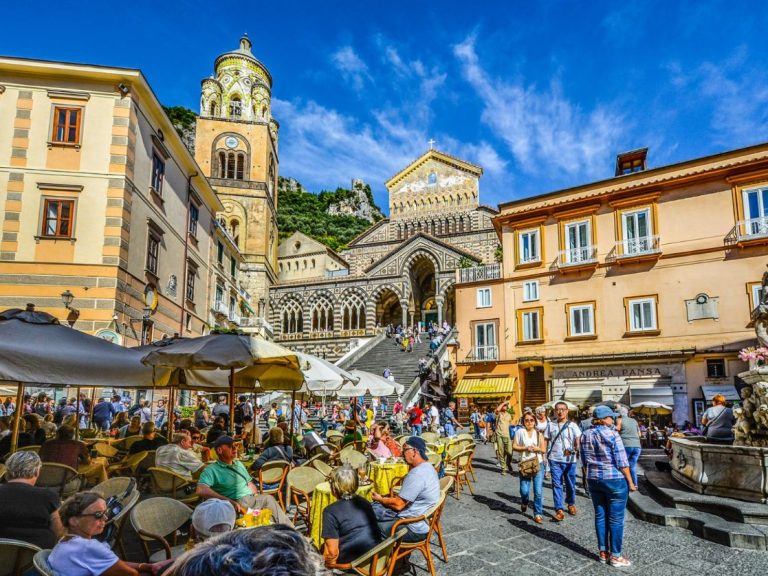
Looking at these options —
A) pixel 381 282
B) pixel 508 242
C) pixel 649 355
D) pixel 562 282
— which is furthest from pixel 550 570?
pixel 381 282

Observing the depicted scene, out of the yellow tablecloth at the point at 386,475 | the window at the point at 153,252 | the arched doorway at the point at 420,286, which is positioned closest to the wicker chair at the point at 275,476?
the yellow tablecloth at the point at 386,475

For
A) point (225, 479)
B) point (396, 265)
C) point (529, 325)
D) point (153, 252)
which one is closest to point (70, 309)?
point (153, 252)

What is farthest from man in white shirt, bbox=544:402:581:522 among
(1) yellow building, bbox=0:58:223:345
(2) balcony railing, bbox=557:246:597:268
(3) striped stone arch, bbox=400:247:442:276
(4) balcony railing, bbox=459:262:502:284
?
(3) striped stone arch, bbox=400:247:442:276

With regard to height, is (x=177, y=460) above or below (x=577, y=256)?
below

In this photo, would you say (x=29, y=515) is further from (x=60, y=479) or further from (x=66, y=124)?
(x=66, y=124)

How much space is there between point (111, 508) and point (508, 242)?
22261mm

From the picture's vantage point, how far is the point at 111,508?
435cm

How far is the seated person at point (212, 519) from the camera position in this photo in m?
3.53

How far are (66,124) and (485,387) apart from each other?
18212 mm

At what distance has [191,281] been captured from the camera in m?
23.6

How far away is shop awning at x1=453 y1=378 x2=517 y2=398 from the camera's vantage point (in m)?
23.2

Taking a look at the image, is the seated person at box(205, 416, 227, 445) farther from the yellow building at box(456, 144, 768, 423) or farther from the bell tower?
the bell tower

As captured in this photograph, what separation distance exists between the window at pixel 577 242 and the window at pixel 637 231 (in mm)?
1372

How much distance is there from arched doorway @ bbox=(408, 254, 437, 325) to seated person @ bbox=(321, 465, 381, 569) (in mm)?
38760
